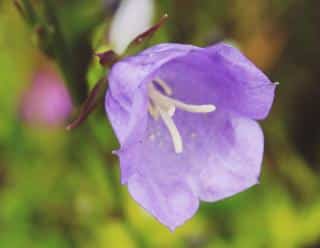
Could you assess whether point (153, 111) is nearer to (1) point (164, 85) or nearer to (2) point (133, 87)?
(1) point (164, 85)

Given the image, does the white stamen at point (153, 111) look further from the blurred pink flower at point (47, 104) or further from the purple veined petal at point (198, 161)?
the blurred pink flower at point (47, 104)

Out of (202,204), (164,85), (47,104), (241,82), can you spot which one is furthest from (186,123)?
(47,104)

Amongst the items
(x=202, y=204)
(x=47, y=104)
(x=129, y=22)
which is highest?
(x=129, y=22)

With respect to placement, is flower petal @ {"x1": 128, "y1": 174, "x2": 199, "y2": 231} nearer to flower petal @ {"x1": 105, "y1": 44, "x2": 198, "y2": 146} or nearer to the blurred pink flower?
flower petal @ {"x1": 105, "y1": 44, "x2": 198, "y2": 146}

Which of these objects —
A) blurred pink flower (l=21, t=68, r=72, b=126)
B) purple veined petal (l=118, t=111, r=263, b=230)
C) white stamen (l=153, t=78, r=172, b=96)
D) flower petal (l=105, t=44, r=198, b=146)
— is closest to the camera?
flower petal (l=105, t=44, r=198, b=146)

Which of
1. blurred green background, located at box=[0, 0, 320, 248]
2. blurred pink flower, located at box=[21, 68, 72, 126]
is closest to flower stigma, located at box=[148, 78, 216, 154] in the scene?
blurred green background, located at box=[0, 0, 320, 248]

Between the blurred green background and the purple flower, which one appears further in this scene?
the blurred green background

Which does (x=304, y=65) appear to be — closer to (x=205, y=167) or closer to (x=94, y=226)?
(x=94, y=226)
